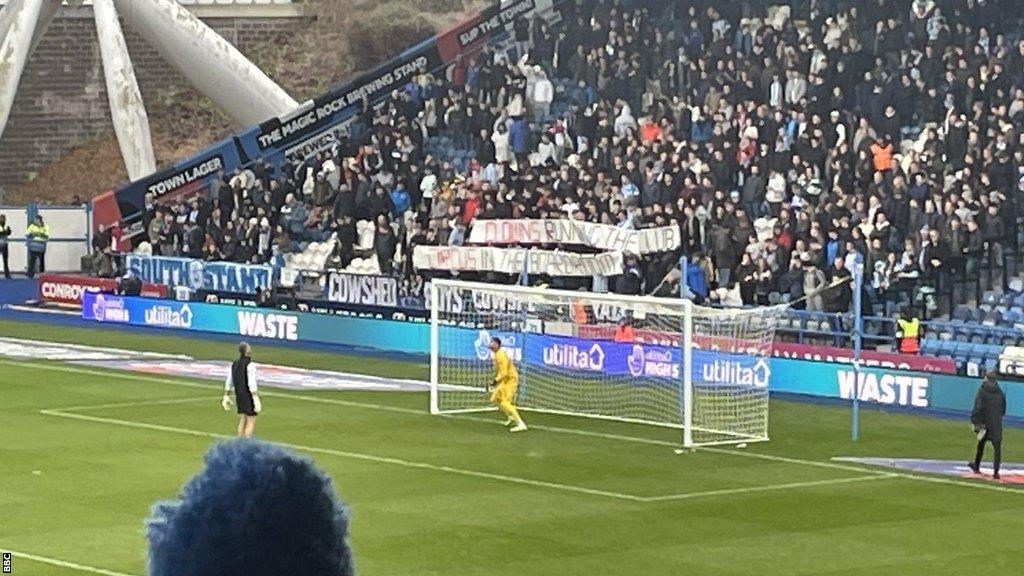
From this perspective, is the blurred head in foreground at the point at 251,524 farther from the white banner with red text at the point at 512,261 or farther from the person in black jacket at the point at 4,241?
the person in black jacket at the point at 4,241

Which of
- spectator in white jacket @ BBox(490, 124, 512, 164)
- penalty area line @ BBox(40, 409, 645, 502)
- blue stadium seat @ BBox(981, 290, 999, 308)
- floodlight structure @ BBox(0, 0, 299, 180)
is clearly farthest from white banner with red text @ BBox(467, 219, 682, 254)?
floodlight structure @ BBox(0, 0, 299, 180)

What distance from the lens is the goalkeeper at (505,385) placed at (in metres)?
28.4

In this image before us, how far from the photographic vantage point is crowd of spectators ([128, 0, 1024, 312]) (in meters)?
35.5

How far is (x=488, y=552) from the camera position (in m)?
19.2

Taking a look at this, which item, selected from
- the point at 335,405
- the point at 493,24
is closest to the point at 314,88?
the point at 493,24

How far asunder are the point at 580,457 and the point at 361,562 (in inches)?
301

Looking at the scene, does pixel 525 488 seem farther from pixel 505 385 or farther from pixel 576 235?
pixel 576 235

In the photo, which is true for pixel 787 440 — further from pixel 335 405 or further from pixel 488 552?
pixel 488 552

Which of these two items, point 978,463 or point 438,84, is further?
point 438,84

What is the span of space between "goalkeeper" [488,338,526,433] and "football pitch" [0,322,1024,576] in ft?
1.22

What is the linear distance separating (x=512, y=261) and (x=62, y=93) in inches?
881

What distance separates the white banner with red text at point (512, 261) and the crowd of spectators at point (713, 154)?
35cm

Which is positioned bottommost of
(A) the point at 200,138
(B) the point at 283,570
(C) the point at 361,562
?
(C) the point at 361,562

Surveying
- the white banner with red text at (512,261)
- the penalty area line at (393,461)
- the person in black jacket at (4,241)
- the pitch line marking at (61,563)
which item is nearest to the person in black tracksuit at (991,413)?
the penalty area line at (393,461)
